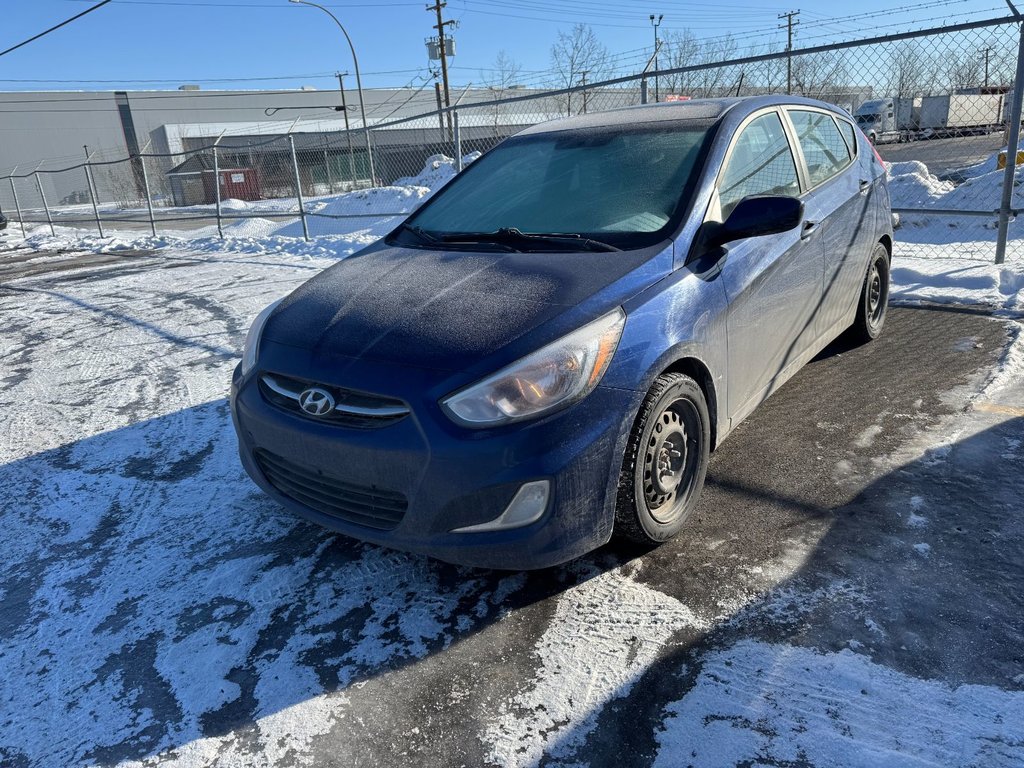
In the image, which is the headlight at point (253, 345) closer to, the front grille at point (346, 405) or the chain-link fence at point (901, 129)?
the front grille at point (346, 405)

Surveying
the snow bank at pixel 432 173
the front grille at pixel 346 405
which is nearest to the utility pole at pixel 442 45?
the snow bank at pixel 432 173

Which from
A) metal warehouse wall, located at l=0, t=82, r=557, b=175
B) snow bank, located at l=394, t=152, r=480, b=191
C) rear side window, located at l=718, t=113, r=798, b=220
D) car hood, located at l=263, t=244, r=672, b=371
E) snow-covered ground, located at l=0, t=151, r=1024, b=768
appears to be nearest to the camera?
snow-covered ground, located at l=0, t=151, r=1024, b=768

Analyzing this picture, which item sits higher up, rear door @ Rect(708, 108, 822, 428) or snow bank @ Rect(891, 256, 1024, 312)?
rear door @ Rect(708, 108, 822, 428)

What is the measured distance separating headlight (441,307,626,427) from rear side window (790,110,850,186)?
2206 mm

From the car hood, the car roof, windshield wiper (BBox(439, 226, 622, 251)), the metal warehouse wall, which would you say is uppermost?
the metal warehouse wall

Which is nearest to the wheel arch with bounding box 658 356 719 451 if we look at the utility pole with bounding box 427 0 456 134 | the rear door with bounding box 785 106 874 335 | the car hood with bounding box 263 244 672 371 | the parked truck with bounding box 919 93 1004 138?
the car hood with bounding box 263 244 672 371

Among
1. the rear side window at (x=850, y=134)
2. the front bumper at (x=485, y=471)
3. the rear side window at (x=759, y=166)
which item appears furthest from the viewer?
the rear side window at (x=850, y=134)

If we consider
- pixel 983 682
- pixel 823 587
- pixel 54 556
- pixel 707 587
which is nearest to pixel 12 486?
pixel 54 556

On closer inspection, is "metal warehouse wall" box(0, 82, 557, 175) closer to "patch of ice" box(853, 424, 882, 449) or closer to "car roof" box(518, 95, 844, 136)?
"car roof" box(518, 95, 844, 136)

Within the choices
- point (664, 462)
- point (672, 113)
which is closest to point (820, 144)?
point (672, 113)

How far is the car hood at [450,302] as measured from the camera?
2.42 metres

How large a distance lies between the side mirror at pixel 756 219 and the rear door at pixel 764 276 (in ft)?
0.29

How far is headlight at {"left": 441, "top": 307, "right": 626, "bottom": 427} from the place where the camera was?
2229mm

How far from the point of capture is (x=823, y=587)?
97.4 inches
